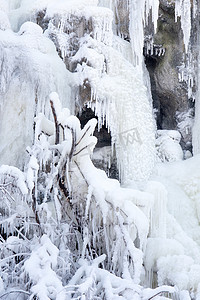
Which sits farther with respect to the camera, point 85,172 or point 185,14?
point 185,14

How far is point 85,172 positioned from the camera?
354 centimetres

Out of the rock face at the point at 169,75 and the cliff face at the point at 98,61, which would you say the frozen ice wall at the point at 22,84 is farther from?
the rock face at the point at 169,75

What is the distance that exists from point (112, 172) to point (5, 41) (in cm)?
312

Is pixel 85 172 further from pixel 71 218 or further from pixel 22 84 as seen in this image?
pixel 22 84

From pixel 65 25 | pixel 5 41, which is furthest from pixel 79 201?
pixel 65 25

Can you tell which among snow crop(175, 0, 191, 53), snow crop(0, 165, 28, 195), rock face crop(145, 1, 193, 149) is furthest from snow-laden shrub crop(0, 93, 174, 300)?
rock face crop(145, 1, 193, 149)

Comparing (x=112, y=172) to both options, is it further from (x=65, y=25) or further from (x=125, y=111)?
(x=65, y=25)

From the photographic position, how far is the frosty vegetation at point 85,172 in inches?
115

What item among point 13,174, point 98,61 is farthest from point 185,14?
point 13,174

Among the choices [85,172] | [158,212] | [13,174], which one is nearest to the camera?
[13,174]

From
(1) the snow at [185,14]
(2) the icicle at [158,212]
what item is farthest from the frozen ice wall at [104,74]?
(2) the icicle at [158,212]

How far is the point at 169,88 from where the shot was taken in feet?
25.2

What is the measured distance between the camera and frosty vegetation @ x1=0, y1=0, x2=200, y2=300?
9.61 ft

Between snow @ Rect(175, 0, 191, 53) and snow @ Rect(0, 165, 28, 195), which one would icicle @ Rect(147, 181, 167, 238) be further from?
snow @ Rect(175, 0, 191, 53)
